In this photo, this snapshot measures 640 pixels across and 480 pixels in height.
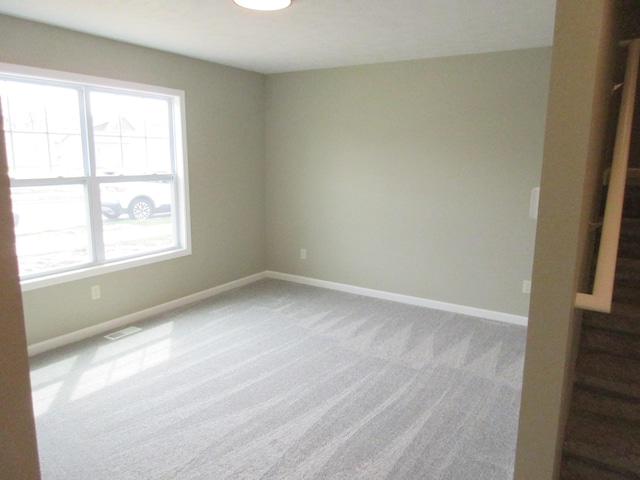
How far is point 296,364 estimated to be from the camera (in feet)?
10.9

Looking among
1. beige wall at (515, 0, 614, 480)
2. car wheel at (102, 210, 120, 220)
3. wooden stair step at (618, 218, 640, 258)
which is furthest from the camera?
car wheel at (102, 210, 120, 220)

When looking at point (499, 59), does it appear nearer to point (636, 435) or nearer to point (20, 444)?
point (636, 435)

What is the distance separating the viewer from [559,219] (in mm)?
1374

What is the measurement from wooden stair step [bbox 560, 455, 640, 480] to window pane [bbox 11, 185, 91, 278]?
3.58 metres

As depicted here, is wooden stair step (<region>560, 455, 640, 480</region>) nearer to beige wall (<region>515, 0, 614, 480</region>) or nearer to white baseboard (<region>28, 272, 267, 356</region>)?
beige wall (<region>515, 0, 614, 480</region>)

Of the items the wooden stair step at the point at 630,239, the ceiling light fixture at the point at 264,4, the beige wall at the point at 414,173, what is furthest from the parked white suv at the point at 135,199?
the wooden stair step at the point at 630,239

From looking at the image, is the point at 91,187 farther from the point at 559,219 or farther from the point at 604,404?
the point at 604,404

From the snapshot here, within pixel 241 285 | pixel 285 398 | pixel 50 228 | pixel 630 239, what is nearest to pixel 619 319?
pixel 630 239

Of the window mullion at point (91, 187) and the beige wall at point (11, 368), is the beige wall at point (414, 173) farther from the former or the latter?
the beige wall at point (11, 368)

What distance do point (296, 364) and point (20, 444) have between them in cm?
274

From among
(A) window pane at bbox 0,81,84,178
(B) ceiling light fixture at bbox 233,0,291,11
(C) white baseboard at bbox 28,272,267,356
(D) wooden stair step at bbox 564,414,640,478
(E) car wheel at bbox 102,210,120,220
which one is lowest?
(C) white baseboard at bbox 28,272,267,356

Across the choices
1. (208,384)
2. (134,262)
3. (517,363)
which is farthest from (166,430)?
(517,363)

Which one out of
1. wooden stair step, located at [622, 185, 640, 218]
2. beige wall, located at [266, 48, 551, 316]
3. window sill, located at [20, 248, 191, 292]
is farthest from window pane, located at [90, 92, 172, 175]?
wooden stair step, located at [622, 185, 640, 218]

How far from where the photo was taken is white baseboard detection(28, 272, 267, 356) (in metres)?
3.49
